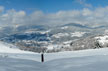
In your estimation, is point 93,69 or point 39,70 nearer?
point 93,69

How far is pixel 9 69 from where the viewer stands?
25.2 ft

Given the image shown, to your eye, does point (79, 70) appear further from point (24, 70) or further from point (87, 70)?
point (24, 70)

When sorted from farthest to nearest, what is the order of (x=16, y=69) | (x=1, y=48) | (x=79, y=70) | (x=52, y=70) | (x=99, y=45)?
1. (x=99, y=45)
2. (x=1, y=48)
3. (x=52, y=70)
4. (x=16, y=69)
5. (x=79, y=70)

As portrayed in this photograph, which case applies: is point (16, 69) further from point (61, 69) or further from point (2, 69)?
point (61, 69)

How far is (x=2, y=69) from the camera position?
7.33 meters

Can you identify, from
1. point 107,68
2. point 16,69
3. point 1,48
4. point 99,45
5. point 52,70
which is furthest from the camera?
point 99,45

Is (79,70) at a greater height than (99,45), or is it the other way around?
(99,45)

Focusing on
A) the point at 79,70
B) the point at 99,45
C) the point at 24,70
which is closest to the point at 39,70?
the point at 24,70

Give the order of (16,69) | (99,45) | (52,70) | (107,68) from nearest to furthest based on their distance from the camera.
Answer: (107,68) → (16,69) → (52,70) → (99,45)

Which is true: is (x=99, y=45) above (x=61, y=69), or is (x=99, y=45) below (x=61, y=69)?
above

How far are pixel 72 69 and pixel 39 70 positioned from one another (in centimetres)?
192

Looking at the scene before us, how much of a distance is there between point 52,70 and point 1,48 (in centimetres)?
2533

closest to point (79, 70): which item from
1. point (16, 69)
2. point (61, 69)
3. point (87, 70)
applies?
point (87, 70)

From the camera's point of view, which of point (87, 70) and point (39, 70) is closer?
point (87, 70)
